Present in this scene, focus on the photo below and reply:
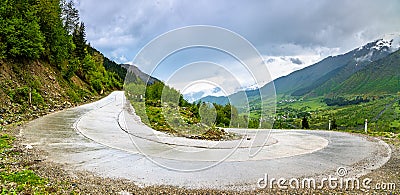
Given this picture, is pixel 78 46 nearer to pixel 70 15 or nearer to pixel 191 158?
pixel 70 15

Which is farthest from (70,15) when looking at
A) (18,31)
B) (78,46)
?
(18,31)

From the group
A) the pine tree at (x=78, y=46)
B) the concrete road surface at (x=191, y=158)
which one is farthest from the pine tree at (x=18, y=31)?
the pine tree at (x=78, y=46)

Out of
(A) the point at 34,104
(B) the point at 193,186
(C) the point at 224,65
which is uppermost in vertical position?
(C) the point at 224,65

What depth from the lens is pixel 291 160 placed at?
10773mm

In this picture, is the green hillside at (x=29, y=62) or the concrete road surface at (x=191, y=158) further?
the green hillside at (x=29, y=62)

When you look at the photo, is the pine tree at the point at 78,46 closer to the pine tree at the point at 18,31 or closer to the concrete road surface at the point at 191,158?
the pine tree at the point at 18,31

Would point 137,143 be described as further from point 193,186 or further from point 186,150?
point 193,186

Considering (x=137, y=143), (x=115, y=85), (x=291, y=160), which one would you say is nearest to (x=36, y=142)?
(x=137, y=143)

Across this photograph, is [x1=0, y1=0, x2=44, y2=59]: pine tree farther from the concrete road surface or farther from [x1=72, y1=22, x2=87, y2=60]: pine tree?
[x1=72, y1=22, x2=87, y2=60]: pine tree

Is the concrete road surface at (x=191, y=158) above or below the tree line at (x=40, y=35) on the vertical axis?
below

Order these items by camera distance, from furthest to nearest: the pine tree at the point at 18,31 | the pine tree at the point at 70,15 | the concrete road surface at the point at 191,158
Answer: the pine tree at the point at 70,15 < the pine tree at the point at 18,31 < the concrete road surface at the point at 191,158

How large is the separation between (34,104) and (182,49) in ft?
62.2

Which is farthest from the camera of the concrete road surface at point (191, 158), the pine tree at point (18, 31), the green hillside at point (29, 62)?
the pine tree at point (18, 31)

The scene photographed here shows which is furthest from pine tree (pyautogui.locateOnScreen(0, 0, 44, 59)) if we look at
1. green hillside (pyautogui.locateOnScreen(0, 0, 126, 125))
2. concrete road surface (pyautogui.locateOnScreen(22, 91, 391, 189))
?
concrete road surface (pyautogui.locateOnScreen(22, 91, 391, 189))
